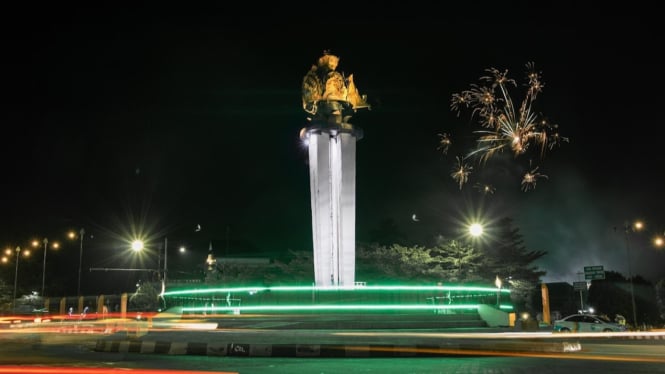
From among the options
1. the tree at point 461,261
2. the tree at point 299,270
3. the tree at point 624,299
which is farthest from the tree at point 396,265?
the tree at point 624,299

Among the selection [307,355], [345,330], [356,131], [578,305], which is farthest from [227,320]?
[578,305]

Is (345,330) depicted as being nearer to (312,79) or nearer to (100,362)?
(100,362)

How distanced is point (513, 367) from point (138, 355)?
9.67 m

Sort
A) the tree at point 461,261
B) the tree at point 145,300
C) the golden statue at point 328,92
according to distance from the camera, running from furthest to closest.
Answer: the tree at point 145,300, the tree at point 461,261, the golden statue at point 328,92

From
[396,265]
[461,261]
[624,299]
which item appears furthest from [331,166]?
[624,299]

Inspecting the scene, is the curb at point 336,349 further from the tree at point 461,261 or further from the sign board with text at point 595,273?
the tree at point 461,261

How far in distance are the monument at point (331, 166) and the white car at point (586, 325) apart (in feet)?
44.6

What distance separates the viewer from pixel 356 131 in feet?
131

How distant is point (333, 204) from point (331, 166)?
8.32 ft

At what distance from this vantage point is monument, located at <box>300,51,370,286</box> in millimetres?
38091

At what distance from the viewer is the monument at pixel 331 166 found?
38.1 metres

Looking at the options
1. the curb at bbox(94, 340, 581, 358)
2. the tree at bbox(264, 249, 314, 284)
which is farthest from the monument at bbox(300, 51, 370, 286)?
the curb at bbox(94, 340, 581, 358)

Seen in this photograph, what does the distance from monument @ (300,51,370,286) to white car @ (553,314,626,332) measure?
13585 mm

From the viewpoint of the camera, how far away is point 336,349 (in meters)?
15.5
